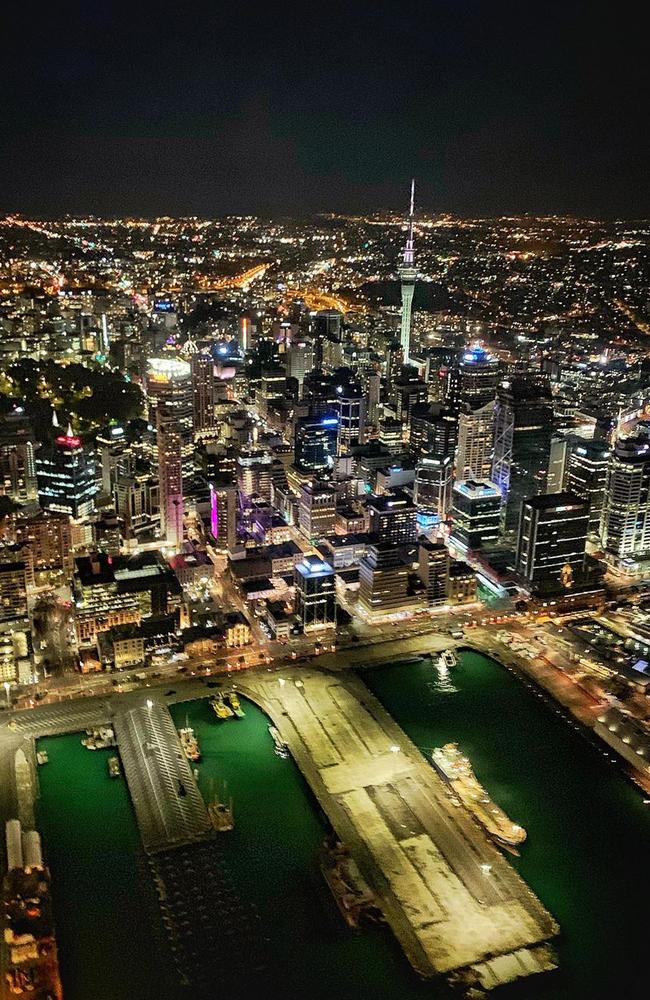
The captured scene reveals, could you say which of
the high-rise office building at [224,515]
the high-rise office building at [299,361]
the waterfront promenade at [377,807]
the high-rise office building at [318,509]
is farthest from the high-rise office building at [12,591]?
the high-rise office building at [299,361]

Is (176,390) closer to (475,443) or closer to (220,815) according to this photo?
(475,443)

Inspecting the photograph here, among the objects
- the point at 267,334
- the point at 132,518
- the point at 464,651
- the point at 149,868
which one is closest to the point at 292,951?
the point at 149,868

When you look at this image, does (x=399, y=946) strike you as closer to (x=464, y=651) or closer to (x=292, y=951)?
(x=292, y=951)

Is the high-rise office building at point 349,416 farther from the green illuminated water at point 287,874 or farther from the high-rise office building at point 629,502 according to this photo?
the green illuminated water at point 287,874

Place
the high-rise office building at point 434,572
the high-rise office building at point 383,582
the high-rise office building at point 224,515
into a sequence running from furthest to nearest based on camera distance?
the high-rise office building at point 224,515
the high-rise office building at point 434,572
the high-rise office building at point 383,582

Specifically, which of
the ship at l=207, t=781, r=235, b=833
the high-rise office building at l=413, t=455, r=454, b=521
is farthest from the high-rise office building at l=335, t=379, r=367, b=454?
the ship at l=207, t=781, r=235, b=833

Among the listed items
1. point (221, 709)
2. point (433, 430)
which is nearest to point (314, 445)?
point (433, 430)
